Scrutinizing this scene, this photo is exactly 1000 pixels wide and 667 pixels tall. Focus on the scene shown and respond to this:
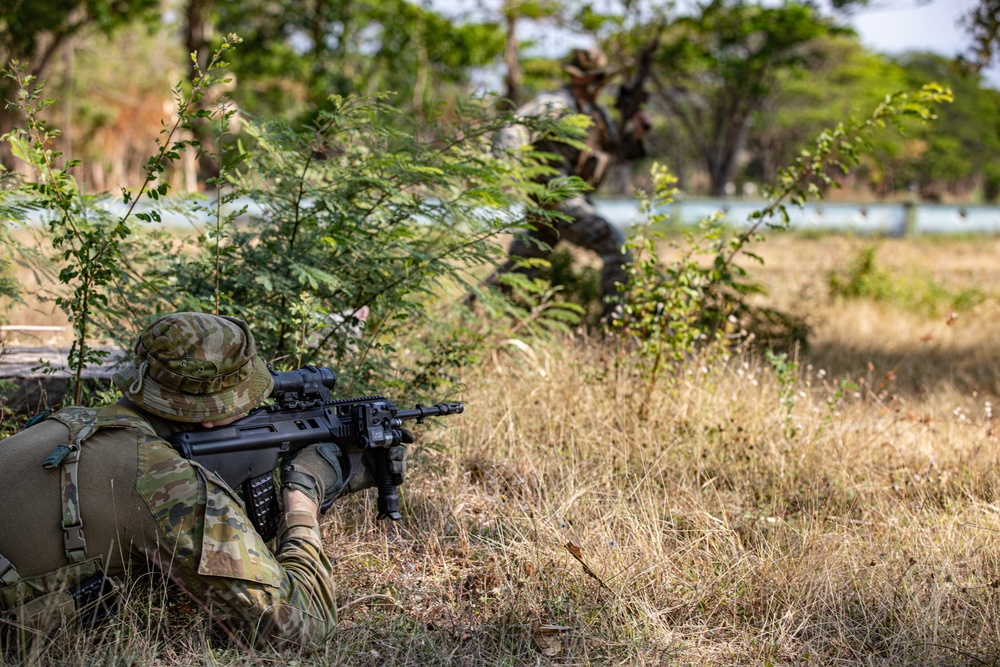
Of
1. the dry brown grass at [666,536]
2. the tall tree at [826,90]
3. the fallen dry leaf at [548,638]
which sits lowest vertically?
the fallen dry leaf at [548,638]

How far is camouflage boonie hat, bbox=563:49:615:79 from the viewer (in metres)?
7.31

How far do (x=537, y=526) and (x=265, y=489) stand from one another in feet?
4.02

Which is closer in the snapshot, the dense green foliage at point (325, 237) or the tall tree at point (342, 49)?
the dense green foliage at point (325, 237)

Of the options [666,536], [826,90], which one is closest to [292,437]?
[666,536]

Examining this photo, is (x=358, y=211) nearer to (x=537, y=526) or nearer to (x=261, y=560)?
(x=537, y=526)

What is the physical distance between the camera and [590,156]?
7281mm

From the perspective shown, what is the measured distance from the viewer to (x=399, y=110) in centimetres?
389

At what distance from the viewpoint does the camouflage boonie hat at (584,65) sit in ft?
24.0

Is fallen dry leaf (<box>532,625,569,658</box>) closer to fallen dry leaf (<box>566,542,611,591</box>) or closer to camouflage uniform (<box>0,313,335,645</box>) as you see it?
fallen dry leaf (<box>566,542,611,591</box>)

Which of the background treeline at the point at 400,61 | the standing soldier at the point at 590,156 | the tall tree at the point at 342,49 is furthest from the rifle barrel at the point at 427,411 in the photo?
the tall tree at the point at 342,49

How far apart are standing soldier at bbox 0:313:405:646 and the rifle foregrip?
51 centimetres

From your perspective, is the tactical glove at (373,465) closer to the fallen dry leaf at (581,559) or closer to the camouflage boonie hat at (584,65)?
the fallen dry leaf at (581,559)

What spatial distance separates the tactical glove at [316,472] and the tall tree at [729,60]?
2267 cm

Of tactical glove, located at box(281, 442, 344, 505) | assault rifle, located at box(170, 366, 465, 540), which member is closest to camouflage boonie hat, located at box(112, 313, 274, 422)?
assault rifle, located at box(170, 366, 465, 540)
